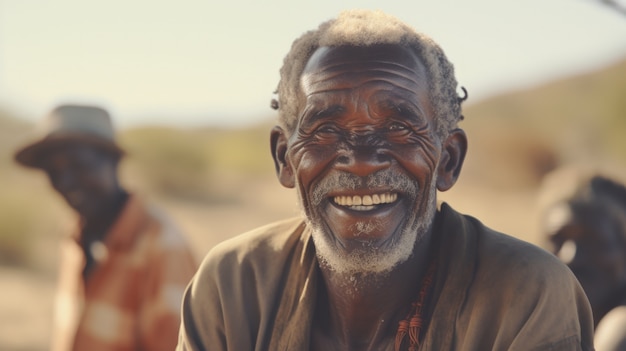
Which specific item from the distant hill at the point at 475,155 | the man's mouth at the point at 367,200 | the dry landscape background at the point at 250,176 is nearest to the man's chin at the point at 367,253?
the man's mouth at the point at 367,200

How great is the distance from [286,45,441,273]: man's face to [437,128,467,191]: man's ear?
0.11 m

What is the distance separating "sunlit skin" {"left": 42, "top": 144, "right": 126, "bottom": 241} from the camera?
631 centimetres

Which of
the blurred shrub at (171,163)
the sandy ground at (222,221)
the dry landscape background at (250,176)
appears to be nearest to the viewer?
the sandy ground at (222,221)

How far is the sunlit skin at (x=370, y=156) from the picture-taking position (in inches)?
134

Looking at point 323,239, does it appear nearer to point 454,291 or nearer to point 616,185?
point 454,291

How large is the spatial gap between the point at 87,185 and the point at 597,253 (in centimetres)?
293

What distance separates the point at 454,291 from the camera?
339 cm

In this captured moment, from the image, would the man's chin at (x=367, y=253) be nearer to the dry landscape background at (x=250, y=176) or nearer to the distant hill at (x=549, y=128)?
the dry landscape background at (x=250, y=176)

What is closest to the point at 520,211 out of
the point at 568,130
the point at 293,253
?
the point at 568,130

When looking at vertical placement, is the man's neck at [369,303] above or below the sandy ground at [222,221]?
above

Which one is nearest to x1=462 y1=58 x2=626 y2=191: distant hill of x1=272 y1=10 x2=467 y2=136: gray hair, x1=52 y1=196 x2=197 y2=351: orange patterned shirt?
x1=52 y1=196 x2=197 y2=351: orange patterned shirt

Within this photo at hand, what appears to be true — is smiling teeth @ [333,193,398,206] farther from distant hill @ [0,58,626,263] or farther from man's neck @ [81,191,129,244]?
distant hill @ [0,58,626,263]

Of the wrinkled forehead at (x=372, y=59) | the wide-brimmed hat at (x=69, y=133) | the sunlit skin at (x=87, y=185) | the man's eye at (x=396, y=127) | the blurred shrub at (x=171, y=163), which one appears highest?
the wrinkled forehead at (x=372, y=59)

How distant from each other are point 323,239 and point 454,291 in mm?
460
